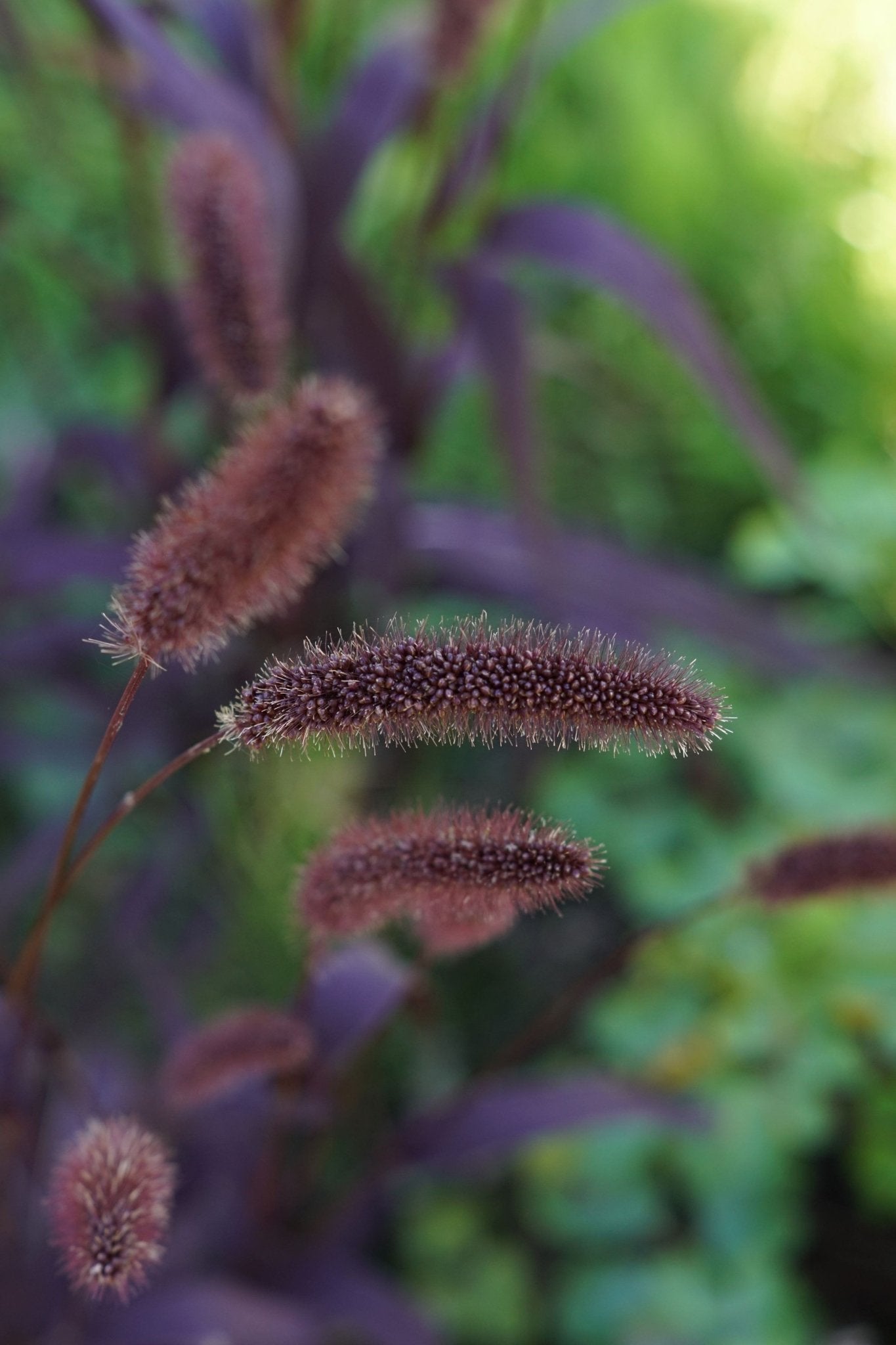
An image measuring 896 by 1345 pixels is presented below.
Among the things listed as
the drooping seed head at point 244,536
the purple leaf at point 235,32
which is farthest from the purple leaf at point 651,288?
the drooping seed head at point 244,536

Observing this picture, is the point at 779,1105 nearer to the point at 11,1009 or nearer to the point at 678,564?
the point at 678,564

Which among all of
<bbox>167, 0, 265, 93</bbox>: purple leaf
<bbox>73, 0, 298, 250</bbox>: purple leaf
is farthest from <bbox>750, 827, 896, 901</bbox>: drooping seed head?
<bbox>167, 0, 265, 93</bbox>: purple leaf

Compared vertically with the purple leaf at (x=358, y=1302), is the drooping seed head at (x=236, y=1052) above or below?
above

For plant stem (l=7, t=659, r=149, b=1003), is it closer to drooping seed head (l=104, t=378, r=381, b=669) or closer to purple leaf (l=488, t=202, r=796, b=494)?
drooping seed head (l=104, t=378, r=381, b=669)

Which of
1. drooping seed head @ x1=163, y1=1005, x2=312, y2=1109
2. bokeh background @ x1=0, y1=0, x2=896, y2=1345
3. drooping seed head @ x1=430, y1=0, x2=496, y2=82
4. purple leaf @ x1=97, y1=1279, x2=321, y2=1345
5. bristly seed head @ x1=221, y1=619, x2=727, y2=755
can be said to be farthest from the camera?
bokeh background @ x1=0, y1=0, x2=896, y2=1345

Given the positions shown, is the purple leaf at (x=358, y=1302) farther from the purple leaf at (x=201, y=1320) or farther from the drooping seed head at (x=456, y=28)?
the drooping seed head at (x=456, y=28)

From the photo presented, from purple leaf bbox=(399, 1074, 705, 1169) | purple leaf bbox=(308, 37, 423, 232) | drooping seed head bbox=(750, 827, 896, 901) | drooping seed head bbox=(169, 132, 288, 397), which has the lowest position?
purple leaf bbox=(399, 1074, 705, 1169)

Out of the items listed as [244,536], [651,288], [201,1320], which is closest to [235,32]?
[651,288]
